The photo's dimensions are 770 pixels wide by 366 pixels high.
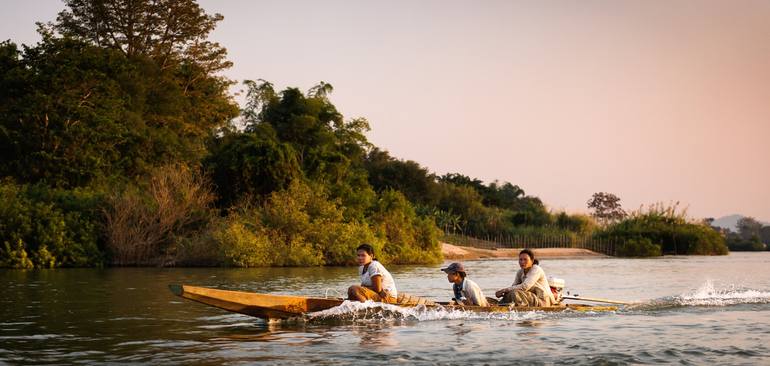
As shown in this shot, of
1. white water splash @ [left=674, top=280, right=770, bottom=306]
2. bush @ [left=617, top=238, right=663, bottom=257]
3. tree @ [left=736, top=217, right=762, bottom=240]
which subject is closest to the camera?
white water splash @ [left=674, top=280, right=770, bottom=306]

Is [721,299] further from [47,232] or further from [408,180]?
[408,180]

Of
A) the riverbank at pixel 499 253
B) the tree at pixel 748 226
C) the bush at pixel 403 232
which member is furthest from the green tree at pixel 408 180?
the tree at pixel 748 226

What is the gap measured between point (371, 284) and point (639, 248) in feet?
140

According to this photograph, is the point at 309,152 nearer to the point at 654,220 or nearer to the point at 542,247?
the point at 542,247

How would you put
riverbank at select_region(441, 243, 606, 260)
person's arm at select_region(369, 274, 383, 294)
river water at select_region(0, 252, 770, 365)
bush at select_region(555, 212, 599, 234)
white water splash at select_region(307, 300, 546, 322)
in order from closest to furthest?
1. river water at select_region(0, 252, 770, 365)
2. white water splash at select_region(307, 300, 546, 322)
3. person's arm at select_region(369, 274, 383, 294)
4. riverbank at select_region(441, 243, 606, 260)
5. bush at select_region(555, 212, 599, 234)

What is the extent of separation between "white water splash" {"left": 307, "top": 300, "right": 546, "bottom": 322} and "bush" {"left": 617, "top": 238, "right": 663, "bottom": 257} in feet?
133

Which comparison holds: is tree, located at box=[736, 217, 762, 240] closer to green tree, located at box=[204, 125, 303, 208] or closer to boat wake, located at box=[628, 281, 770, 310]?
green tree, located at box=[204, 125, 303, 208]

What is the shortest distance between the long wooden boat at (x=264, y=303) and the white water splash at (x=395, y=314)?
97mm

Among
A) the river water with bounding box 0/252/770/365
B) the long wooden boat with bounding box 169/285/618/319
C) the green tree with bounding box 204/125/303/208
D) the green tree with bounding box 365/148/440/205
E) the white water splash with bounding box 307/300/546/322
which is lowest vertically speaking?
the river water with bounding box 0/252/770/365

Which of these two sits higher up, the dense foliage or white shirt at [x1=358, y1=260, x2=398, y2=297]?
the dense foliage

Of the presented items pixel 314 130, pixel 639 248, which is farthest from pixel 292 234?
pixel 639 248

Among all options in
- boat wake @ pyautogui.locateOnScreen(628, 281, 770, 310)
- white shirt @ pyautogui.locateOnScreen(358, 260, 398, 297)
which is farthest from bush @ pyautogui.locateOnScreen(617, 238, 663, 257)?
white shirt @ pyautogui.locateOnScreen(358, 260, 398, 297)

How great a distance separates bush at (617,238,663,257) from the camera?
53531mm

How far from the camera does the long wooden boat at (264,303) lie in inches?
525
